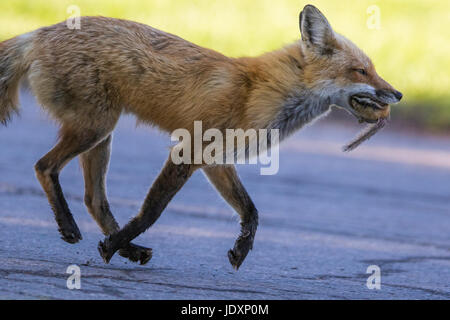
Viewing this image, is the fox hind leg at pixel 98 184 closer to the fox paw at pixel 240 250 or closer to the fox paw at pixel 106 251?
the fox paw at pixel 106 251

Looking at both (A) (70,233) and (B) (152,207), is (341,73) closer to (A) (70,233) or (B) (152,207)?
(B) (152,207)

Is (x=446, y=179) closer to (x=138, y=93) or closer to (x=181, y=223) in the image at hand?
(x=181, y=223)

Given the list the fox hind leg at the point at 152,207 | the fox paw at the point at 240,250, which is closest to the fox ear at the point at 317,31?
the fox hind leg at the point at 152,207

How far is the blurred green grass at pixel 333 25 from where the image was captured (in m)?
18.5

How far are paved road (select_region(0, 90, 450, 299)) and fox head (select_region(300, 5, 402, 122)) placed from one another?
3.90ft

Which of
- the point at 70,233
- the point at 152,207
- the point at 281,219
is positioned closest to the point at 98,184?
the point at 70,233

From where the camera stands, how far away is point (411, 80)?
1891 centimetres

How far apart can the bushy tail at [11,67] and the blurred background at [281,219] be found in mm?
368

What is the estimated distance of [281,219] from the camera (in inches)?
334

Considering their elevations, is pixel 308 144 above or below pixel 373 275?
above

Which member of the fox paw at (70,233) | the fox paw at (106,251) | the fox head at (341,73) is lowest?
the fox paw at (106,251)

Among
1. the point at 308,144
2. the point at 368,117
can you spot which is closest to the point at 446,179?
the point at 308,144

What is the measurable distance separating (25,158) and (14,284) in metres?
5.70

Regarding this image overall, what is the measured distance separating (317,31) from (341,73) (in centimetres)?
36
